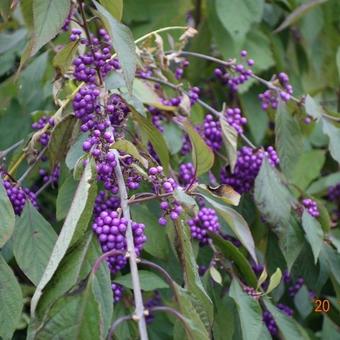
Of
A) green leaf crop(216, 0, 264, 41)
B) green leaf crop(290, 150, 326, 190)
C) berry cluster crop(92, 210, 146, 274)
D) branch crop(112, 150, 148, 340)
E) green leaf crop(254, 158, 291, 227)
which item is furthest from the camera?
green leaf crop(290, 150, 326, 190)

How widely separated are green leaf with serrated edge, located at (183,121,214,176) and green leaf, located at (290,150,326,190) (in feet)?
3.26

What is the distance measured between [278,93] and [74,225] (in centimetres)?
83

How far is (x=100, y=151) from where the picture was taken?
104 centimetres

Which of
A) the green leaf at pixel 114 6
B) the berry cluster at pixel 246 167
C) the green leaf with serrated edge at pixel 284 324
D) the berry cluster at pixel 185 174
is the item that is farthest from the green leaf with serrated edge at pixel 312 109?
the green leaf at pixel 114 6

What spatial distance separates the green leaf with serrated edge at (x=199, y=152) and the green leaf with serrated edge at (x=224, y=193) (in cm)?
3

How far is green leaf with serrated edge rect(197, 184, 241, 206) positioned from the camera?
3.81 feet

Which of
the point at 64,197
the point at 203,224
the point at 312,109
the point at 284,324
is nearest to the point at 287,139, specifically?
the point at 312,109

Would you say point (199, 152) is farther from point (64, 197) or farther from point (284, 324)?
point (284, 324)

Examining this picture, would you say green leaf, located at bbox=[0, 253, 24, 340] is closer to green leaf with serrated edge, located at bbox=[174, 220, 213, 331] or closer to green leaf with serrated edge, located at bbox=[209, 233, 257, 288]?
green leaf with serrated edge, located at bbox=[174, 220, 213, 331]

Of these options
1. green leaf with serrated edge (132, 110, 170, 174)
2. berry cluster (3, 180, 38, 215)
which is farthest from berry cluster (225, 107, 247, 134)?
berry cluster (3, 180, 38, 215)

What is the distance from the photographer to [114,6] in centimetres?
119

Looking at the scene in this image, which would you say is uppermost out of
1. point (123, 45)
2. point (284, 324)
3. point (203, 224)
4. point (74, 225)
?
point (123, 45)

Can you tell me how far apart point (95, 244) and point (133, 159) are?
155mm

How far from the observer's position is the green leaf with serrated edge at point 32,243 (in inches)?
47.1
